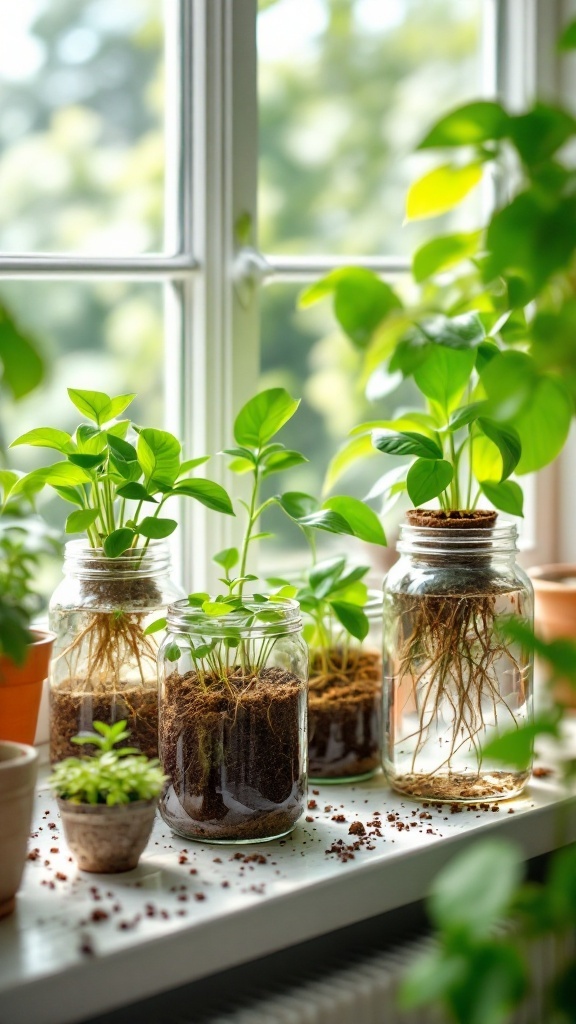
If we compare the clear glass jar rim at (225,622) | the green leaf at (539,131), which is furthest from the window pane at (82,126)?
the green leaf at (539,131)

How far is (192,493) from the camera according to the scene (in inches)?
47.1

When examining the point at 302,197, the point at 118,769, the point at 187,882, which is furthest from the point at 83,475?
the point at 302,197

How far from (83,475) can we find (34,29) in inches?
21.5

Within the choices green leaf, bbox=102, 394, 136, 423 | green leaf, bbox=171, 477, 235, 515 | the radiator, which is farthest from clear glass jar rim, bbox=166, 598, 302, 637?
the radiator

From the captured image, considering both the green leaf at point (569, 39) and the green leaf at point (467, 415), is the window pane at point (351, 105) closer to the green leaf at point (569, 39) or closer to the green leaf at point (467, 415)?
the green leaf at point (467, 415)

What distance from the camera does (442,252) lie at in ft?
2.88

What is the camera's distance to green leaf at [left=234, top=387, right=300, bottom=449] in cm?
124

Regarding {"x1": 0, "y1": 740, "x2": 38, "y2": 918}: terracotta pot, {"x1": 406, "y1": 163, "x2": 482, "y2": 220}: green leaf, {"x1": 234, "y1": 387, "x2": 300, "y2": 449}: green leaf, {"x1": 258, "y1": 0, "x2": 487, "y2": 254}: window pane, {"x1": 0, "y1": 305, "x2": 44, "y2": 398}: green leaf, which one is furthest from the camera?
{"x1": 258, "y1": 0, "x2": 487, "y2": 254}: window pane

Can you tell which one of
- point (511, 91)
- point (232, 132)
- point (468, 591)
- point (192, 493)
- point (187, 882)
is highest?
point (511, 91)

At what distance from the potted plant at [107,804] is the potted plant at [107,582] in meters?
0.16

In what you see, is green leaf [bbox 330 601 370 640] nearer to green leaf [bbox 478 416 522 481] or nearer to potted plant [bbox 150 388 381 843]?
potted plant [bbox 150 388 381 843]

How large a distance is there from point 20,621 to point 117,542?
268mm

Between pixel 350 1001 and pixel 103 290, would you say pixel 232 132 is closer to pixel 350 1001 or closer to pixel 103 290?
pixel 103 290

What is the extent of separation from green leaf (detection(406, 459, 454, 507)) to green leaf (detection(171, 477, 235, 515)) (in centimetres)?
19
